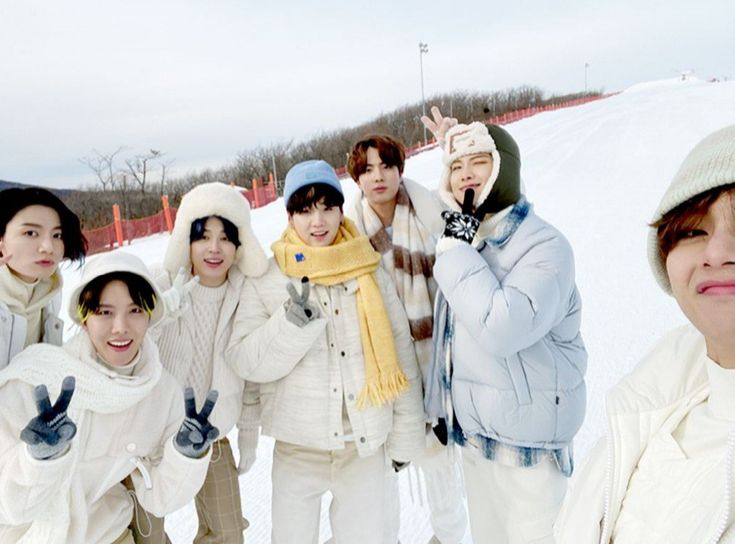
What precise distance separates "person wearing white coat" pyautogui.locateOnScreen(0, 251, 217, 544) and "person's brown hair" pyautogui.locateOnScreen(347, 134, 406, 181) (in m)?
1.03

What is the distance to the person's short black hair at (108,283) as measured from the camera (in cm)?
161

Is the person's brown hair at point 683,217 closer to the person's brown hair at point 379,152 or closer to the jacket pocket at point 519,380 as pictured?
the jacket pocket at point 519,380

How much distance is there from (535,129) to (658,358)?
19.2 meters

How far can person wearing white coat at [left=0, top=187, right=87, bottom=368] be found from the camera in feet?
5.49

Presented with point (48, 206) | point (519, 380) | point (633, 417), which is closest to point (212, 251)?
point (48, 206)

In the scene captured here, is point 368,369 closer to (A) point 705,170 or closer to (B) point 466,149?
(B) point 466,149

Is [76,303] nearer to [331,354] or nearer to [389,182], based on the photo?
[331,354]

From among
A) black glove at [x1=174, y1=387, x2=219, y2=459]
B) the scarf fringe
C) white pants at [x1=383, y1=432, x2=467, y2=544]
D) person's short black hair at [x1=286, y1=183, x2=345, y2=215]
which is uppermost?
person's short black hair at [x1=286, y1=183, x2=345, y2=215]

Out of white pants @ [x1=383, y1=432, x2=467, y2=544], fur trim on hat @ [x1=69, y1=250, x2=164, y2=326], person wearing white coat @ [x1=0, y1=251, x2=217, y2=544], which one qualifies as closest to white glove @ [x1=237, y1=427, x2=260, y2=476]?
person wearing white coat @ [x1=0, y1=251, x2=217, y2=544]

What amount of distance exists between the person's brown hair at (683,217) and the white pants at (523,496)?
1.02 metres

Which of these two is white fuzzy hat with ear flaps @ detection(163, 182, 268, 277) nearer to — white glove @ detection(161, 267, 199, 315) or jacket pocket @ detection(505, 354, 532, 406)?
white glove @ detection(161, 267, 199, 315)

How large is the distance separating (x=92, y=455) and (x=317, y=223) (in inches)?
41.9

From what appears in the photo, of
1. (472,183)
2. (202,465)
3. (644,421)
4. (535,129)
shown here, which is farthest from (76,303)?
(535,129)

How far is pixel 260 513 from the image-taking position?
8.25 feet
